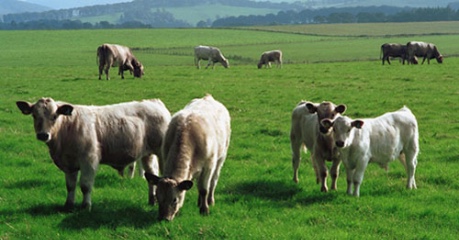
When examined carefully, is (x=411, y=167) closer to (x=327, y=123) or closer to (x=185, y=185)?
(x=327, y=123)

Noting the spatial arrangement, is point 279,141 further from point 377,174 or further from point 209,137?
point 209,137

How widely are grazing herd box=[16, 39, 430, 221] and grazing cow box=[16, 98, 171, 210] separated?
0.05 ft

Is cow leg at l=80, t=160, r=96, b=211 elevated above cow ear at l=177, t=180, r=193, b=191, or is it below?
below

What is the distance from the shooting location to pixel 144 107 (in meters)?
10.4

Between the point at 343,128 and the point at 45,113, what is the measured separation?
5.18m

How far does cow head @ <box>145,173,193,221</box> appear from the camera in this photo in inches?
318

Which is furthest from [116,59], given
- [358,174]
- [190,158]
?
[190,158]

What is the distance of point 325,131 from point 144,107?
350 centimetres

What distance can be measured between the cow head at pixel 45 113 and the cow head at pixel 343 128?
466 cm

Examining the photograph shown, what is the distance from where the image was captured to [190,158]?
28.0ft

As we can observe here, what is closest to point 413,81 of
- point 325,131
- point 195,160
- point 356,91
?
point 356,91

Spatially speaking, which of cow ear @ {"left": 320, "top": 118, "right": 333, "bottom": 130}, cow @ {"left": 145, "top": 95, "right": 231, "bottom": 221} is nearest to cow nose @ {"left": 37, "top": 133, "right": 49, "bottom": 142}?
cow @ {"left": 145, "top": 95, "right": 231, "bottom": 221}

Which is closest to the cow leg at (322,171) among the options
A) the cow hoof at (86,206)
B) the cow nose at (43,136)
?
the cow hoof at (86,206)

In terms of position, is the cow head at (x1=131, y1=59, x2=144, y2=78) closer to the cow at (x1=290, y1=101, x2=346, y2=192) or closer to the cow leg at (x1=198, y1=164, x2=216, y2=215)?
the cow at (x1=290, y1=101, x2=346, y2=192)
